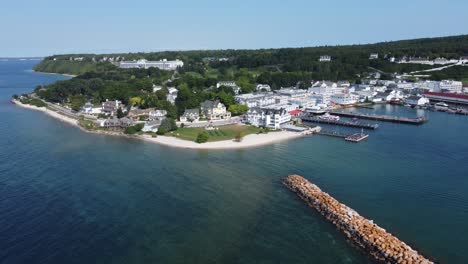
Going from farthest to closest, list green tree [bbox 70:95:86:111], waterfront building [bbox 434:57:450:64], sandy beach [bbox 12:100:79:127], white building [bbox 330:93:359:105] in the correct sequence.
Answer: waterfront building [bbox 434:57:450:64] < white building [bbox 330:93:359:105] < green tree [bbox 70:95:86:111] < sandy beach [bbox 12:100:79:127]

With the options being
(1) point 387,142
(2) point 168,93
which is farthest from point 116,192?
(2) point 168,93

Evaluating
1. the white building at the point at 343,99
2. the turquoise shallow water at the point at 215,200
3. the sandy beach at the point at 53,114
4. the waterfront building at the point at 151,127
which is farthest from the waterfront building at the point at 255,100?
the sandy beach at the point at 53,114

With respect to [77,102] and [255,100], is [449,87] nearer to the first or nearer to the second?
[255,100]

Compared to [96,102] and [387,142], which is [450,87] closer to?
[387,142]

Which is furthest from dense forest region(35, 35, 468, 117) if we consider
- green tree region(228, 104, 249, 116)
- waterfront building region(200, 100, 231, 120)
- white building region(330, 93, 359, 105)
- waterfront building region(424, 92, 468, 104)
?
waterfront building region(424, 92, 468, 104)

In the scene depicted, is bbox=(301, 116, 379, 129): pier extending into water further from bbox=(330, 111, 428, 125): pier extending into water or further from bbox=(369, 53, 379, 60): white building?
bbox=(369, 53, 379, 60): white building

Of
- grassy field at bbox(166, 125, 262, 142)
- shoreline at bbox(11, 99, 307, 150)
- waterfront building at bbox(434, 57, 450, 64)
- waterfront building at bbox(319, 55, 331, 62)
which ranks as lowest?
shoreline at bbox(11, 99, 307, 150)
